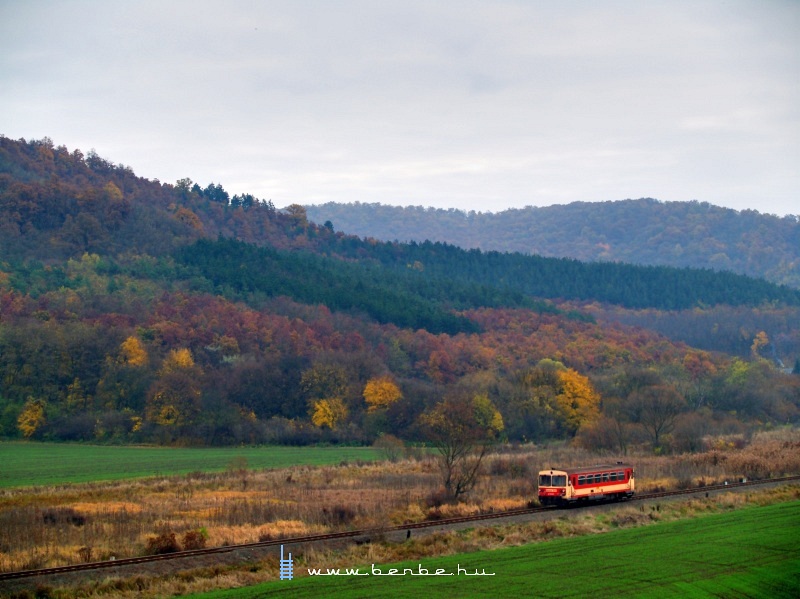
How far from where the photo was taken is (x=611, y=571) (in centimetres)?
2662

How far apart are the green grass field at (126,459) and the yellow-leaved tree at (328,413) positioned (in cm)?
843

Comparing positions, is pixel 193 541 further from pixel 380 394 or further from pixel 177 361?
pixel 177 361

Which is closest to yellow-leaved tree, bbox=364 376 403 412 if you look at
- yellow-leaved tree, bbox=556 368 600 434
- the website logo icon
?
yellow-leaved tree, bbox=556 368 600 434

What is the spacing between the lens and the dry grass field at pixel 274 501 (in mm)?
32188

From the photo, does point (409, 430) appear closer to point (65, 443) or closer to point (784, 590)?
point (65, 443)

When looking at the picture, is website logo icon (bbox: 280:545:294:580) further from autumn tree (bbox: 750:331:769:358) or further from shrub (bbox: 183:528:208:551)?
autumn tree (bbox: 750:331:769:358)

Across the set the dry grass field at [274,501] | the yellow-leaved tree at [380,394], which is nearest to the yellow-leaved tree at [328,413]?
the yellow-leaved tree at [380,394]

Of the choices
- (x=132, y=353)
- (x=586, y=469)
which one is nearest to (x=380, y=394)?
(x=132, y=353)

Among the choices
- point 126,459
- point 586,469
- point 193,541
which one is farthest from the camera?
point 126,459

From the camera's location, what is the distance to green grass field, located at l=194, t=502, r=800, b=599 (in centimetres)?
2438

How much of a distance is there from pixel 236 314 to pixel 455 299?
55104 millimetres

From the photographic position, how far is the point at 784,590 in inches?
983

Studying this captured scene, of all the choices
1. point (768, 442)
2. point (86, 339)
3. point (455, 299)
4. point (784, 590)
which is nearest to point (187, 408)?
point (86, 339)

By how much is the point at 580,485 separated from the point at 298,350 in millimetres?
78874
